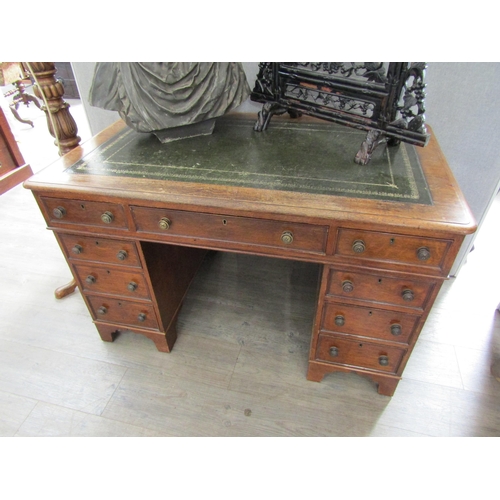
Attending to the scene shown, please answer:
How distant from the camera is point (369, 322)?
1185 millimetres

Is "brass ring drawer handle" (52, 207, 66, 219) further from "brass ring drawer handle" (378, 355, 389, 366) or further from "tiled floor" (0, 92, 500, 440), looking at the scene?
"brass ring drawer handle" (378, 355, 389, 366)

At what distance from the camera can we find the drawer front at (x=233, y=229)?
1011mm

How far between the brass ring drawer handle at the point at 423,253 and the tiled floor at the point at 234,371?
731 mm

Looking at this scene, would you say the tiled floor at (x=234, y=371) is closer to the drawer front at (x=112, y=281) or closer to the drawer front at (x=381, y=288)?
the drawer front at (x=112, y=281)

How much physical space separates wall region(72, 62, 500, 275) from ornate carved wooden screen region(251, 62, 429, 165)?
0.35 meters

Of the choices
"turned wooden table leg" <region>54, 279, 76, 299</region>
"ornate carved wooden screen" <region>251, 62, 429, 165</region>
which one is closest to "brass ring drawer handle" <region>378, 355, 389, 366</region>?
"ornate carved wooden screen" <region>251, 62, 429, 165</region>

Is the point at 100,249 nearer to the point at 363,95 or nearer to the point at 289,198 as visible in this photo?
the point at 289,198

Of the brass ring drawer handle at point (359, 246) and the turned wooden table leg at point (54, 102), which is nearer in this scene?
the brass ring drawer handle at point (359, 246)

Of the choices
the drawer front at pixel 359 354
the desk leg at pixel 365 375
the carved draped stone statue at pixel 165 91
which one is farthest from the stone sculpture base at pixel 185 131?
the desk leg at pixel 365 375

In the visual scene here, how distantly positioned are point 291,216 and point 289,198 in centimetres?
5

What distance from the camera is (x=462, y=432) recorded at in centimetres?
129

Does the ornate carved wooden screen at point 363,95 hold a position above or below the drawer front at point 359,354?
above

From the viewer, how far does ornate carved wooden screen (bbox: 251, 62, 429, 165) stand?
1028 millimetres

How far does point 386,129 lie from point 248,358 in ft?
3.50
